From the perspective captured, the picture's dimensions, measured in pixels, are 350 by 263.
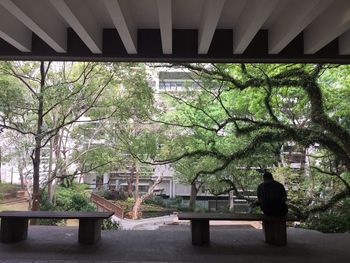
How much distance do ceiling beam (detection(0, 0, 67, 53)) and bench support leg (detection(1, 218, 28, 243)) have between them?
2.91m

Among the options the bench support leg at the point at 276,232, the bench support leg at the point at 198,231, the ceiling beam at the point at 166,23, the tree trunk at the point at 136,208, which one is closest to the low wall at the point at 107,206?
the tree trunk at the point at 136,208

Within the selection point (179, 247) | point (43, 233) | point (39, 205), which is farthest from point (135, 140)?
point (179, 247)

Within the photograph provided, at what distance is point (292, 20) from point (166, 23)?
1.62m

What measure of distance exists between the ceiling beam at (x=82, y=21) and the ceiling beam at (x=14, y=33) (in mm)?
918

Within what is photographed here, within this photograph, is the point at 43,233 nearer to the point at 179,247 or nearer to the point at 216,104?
the point at 179,247

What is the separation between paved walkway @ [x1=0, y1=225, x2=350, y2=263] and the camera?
548 cm

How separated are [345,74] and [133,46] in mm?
8653

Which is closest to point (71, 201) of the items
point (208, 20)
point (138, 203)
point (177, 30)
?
point (138, 203)

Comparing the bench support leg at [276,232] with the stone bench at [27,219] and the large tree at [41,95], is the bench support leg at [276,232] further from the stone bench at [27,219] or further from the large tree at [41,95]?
the large tree at [41,95]

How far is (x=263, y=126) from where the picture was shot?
11.5 meters

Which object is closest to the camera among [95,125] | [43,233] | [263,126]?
[43,233]

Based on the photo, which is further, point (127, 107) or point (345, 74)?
point (127, 107)

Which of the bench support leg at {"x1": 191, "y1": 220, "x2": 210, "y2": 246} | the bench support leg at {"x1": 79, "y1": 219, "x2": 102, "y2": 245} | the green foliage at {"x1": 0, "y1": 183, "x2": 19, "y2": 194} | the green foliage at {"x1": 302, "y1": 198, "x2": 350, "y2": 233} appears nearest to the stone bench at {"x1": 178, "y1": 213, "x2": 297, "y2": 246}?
the bench support leg at {"x1": 191, "y1": 220, "x2": 210, "y2": 246}

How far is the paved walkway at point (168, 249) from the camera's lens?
5480 millimetres
